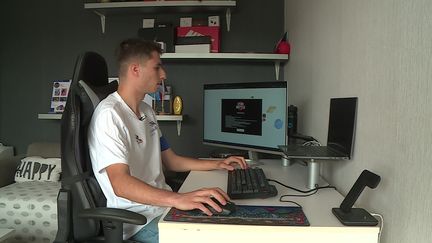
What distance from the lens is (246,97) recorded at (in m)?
1.81

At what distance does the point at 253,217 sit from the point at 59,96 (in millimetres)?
2540

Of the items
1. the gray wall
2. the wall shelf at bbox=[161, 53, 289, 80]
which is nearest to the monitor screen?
the wall shelf at bbox=[161, 53, 289, 80]

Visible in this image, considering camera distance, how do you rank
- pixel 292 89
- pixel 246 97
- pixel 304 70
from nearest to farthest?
pixel 246 97
pixel 304 70
pixel 292 89

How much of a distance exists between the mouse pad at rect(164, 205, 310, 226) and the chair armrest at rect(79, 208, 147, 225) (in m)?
0.18

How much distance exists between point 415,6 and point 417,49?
0.36 feet

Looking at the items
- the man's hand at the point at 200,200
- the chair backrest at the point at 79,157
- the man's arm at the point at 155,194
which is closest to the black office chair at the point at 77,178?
the chair backrest at the point at 79,157

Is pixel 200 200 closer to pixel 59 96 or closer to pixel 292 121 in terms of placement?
pixel 292 121

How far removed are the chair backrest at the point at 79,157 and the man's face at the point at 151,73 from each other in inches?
9.8

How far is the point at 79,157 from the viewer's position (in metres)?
1.24

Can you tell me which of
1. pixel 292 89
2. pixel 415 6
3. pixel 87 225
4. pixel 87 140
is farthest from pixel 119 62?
pixel 292 89

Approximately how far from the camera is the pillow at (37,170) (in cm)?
268

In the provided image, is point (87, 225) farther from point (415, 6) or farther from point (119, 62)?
point (415, 6)

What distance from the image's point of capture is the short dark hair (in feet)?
4.70

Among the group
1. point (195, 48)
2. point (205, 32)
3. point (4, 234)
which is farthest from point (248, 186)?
point (205, 32)
